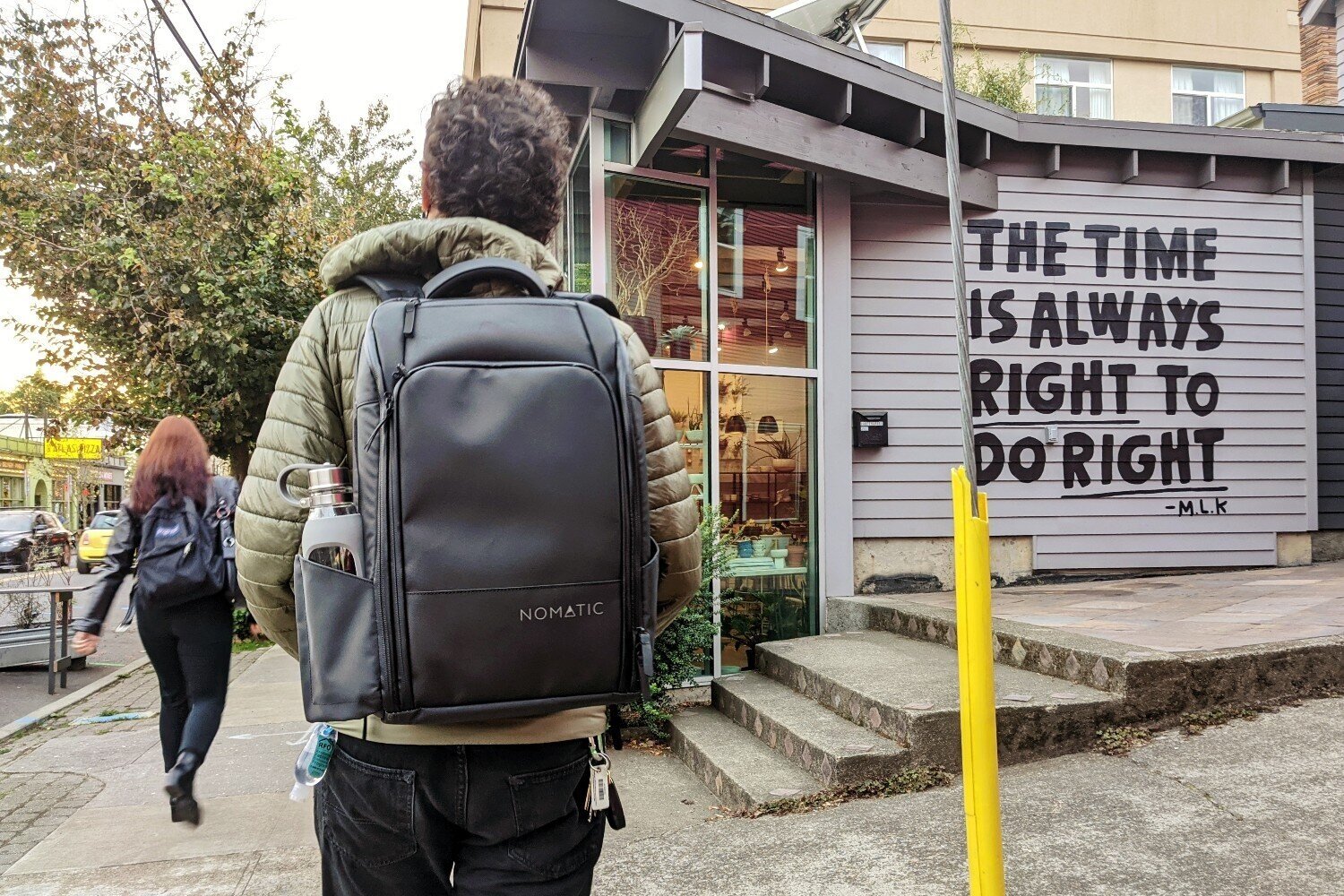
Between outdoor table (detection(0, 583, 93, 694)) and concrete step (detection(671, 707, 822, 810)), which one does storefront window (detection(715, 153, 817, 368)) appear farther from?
outdoor table (detection(0, 583, 93, 694))

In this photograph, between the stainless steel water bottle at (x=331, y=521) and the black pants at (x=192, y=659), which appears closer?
the stainless steel water bottle at (x=331, y=521)

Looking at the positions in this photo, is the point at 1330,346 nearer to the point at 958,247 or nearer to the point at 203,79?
the point at 958,247

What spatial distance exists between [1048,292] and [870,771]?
16.2 ft

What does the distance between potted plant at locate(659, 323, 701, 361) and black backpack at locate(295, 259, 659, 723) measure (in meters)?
5.35

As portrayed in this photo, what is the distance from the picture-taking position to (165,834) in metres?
4.11

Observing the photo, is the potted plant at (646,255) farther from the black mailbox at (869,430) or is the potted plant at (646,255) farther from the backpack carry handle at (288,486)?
the backpack carry handle at (288,486)

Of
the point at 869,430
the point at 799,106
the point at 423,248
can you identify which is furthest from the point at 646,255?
the point at 423,248

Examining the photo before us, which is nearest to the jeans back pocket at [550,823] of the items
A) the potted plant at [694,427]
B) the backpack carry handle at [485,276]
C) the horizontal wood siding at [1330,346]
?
the backpack carry handle at [485,276]

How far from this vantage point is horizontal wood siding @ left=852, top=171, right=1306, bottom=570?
727cm

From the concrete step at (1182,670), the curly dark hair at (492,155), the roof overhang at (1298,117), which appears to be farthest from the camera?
the roof overhang at (1298,117)

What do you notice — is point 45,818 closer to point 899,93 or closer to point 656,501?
point 656,501

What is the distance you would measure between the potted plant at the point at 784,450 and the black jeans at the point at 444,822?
5601mm

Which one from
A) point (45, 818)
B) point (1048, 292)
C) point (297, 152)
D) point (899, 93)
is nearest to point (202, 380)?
point (297, 152)

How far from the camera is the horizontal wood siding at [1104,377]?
7.27m
